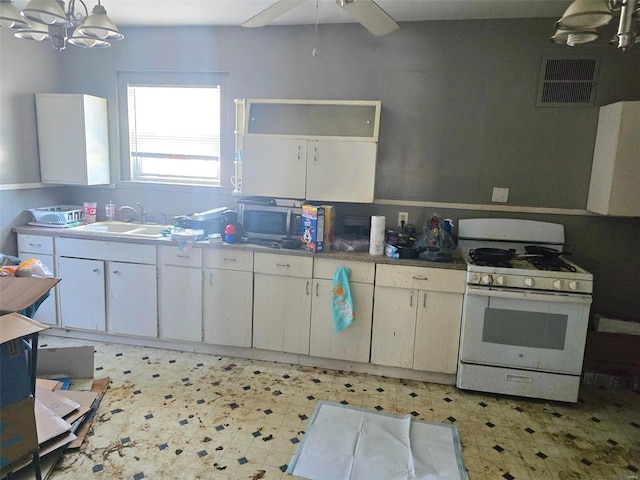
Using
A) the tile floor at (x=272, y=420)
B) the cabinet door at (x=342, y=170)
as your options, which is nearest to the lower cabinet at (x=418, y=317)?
the tile floor at (x=272, y=420)

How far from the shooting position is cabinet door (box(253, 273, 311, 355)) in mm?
3137

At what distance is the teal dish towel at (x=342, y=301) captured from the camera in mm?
2998

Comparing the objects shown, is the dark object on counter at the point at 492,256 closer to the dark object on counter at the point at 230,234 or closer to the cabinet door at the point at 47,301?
the dark object on counter at the point at 230,234

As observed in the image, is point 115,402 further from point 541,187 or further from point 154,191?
point 541,187

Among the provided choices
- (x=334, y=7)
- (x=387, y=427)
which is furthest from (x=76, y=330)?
(x=334, y=7)

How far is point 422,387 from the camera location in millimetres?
3018

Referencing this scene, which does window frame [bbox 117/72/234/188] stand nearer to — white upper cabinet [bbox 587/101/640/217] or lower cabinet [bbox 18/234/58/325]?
lower cabinet [bbox 18/234/58/325]

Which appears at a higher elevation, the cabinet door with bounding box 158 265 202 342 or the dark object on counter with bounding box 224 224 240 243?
the dark object on counter with bounding box 224 224 240 243

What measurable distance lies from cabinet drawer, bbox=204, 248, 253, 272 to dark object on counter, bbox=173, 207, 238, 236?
9.0 inches

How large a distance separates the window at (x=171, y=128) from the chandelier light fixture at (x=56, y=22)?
1336 mm

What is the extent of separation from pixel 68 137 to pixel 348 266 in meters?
2.73

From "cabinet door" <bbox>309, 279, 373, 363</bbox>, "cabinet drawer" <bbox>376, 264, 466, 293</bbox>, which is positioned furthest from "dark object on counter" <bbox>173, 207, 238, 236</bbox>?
"cabinet drawer" <bbox>376, 264, 466, 293</bbox>

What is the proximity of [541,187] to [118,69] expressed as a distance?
3831mm

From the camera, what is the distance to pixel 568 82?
10.3 feet
